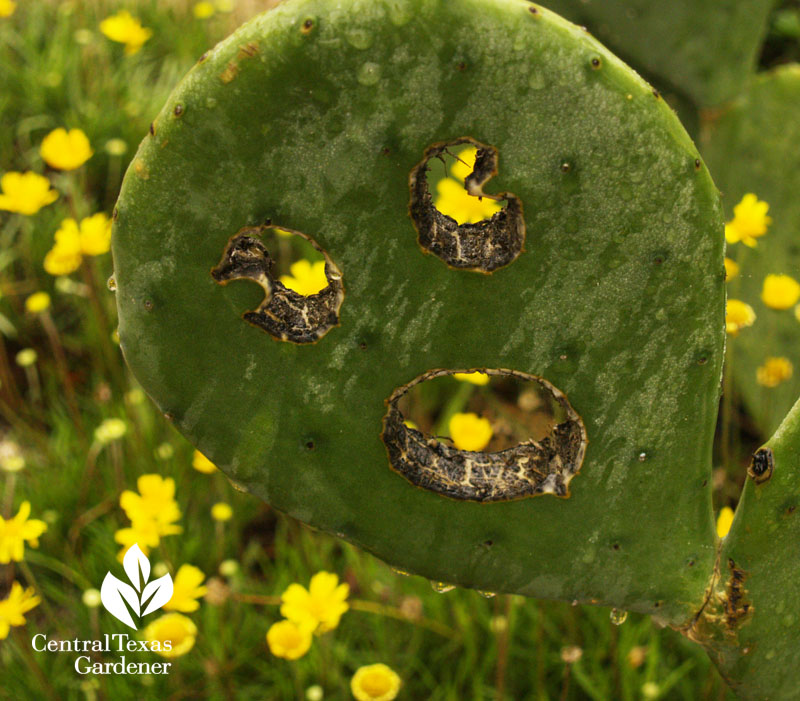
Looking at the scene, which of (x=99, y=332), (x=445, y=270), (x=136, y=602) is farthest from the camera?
(x=99, y=332)

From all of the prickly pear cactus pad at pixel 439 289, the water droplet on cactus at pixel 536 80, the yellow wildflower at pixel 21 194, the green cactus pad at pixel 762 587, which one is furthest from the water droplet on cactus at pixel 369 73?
the yellow wildflower at pixel 21 194

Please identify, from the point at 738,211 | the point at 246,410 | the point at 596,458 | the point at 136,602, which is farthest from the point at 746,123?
the point at 136,602

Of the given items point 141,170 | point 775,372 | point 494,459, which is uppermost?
point 141,170

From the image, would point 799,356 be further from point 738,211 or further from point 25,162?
point 25,162

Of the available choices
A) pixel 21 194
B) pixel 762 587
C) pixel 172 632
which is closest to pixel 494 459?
pixel 762 587

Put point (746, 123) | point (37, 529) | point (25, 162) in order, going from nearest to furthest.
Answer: point (37, 529) < point (746, 123) < point (25, 162)

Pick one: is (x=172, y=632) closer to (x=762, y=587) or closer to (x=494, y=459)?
(x=494, y=459)
